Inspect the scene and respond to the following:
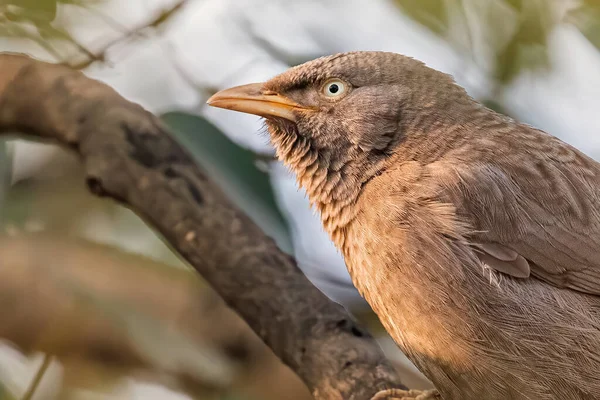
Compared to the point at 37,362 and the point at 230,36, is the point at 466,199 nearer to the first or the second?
the point at 230,36

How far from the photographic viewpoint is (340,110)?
318 centimetres

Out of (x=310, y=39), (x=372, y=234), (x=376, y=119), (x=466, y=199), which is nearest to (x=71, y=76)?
(x=310, y=39)

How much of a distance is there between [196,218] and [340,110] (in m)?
0.99

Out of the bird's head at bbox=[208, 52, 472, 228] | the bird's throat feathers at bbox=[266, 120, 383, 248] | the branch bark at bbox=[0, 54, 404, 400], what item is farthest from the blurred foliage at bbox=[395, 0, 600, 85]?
the branch bark at bbox=[0, 54, 404, 400]

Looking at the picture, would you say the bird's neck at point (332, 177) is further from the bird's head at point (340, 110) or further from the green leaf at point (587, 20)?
the green leaf at point (587, 20)

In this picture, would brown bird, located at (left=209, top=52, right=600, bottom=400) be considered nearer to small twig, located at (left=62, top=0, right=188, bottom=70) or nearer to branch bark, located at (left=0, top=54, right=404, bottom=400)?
branch bark, located at (left=0, top=54, right=404, bottom=400)

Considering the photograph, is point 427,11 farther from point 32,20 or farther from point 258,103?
point 32,20

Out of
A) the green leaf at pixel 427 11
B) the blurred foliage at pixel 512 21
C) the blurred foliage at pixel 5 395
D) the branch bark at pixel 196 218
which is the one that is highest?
the blurred foliage at pixel 512 21

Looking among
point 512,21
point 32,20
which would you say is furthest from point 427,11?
point 32,20

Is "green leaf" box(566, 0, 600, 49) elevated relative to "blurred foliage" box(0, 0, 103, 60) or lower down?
elevated

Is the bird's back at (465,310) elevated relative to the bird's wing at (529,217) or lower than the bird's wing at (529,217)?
lower

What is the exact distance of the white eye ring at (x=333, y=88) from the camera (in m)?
3.24

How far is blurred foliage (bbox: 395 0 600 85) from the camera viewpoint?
380 centimetres

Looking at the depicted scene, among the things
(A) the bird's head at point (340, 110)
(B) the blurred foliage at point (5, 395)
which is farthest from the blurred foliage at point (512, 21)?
(B) the blurred foliage at point (5, 395)
